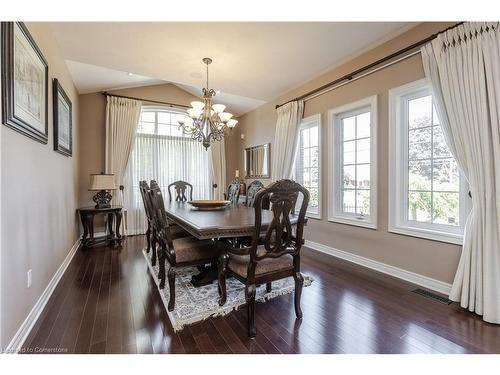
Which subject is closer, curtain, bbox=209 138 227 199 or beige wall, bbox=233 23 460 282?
beige wall, bbox=233 23 460 282

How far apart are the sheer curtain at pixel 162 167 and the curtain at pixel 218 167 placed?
0.11m

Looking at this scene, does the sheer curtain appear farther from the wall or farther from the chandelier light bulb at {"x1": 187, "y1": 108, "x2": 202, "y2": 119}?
the chandelier light bulb at {"x1": 187, "y1": 108, "x2": 202, "y2": 119}

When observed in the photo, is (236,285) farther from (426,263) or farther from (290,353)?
(426,263)

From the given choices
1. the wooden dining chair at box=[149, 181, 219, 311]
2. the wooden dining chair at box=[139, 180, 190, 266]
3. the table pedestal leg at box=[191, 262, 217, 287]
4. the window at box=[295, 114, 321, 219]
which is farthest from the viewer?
the window at box=[295, 114, 321, 219]

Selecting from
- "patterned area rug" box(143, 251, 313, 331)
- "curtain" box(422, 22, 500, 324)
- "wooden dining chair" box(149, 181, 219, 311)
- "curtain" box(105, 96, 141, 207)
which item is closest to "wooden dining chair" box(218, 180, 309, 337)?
"patterned area rug" box(143, 251, 313, 331)

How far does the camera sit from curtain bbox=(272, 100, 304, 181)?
13.0 feet

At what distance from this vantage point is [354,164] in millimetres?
3260

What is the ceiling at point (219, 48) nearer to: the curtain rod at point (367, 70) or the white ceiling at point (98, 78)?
the white ceiling at point (98, 78)

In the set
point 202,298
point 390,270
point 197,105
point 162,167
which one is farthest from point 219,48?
point 390,270

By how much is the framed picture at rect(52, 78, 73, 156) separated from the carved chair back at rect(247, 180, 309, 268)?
2463 mm

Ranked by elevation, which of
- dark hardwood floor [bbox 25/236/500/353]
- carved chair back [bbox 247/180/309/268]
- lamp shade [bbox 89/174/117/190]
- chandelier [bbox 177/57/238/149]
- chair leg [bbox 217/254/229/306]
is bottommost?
dark hardwood floor [bbox 25/236/500/353]

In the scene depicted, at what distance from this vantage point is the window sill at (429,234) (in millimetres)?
2220

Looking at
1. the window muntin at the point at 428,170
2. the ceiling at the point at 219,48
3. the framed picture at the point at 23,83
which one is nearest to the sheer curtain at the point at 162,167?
the ceiling at the point at 219,48
